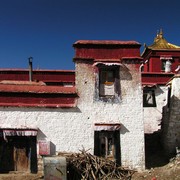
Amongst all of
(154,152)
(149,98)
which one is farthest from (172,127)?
(149,98)

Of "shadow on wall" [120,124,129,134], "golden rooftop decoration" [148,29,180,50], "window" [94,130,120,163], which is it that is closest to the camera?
"window" [94,130,120,163]

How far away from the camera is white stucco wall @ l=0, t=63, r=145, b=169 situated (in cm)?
1552

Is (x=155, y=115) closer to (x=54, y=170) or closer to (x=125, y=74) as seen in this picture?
(x=125, y=74)

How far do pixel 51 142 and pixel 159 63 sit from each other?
622 inches

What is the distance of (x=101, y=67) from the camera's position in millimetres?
16219

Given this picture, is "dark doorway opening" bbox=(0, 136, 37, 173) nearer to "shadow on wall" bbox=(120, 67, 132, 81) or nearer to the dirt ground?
the dirt ground

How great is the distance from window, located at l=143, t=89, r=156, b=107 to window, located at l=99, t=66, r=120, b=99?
7.24 m

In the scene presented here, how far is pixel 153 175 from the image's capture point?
15109 mm

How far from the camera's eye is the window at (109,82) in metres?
16.2

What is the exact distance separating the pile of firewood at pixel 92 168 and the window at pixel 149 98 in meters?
8.19

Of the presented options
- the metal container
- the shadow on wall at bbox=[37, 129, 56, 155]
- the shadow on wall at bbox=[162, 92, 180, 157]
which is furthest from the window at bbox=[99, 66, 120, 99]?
the shadow on wall at bbox=[162, 92, 180, 157]

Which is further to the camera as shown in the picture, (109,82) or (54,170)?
(109,82)

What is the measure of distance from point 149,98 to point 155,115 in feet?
3.96

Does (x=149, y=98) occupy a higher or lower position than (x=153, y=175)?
higher
